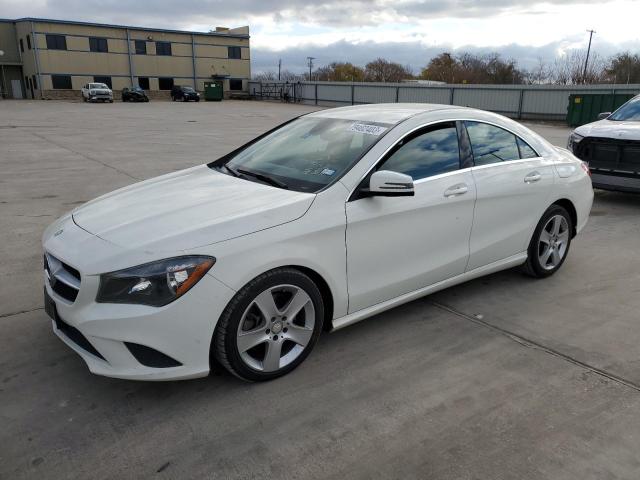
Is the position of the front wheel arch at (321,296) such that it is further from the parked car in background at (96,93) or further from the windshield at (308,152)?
the parked car in background at (96,93)

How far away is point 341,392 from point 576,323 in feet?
6.69

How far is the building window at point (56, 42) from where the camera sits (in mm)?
51184

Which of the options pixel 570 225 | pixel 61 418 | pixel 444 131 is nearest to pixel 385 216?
pixel 444 131

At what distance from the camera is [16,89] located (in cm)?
5622

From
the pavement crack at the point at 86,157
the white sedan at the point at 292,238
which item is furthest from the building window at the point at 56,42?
the white sedan at the point at 292,238

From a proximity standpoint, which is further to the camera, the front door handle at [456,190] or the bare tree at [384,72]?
the bare tree at [384,72]

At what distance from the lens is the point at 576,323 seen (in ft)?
12.9

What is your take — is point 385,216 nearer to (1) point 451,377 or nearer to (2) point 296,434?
(1) point 451,377

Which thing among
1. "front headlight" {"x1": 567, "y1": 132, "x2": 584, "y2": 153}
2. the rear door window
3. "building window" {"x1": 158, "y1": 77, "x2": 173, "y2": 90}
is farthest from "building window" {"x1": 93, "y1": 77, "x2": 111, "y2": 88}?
the rear door window

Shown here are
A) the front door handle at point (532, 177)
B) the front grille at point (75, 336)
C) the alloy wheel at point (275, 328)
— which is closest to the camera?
the front grille at point (75, 336)

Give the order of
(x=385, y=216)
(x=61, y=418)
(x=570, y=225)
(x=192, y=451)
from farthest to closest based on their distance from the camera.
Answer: (x=570, y=225)
(x=385, y=216)
(x=61, y=418)
(x=192, y=451)

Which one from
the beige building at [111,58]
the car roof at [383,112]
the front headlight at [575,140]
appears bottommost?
the front headlight at [575,140]

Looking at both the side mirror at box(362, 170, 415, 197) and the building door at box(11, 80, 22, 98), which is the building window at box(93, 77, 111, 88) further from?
the side mirror at box(362, 170, 415, 197)

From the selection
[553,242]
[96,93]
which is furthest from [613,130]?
[96,93]
